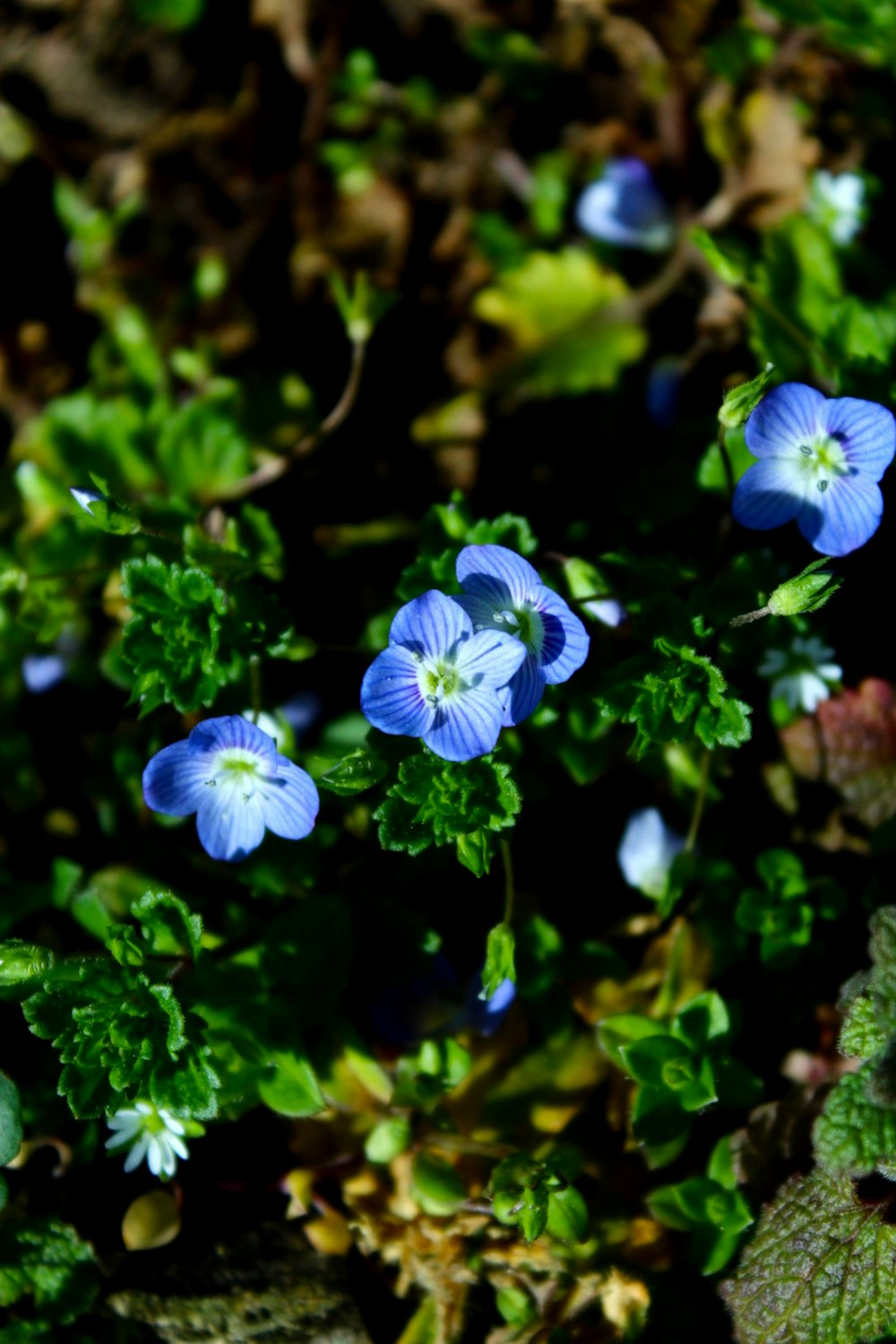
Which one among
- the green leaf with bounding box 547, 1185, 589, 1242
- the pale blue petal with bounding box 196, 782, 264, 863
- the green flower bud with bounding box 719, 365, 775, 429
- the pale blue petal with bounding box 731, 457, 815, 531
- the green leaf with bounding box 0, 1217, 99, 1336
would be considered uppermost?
the green flower bud with bounding box 719, 365, 775, 429

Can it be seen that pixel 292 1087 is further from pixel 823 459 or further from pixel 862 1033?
pixel 823 459

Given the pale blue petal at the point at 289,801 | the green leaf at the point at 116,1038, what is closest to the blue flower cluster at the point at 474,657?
the pale blue petal at the point at 289,801

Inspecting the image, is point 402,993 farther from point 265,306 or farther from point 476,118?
point 476,118

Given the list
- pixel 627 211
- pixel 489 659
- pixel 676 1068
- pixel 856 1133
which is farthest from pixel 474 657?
pixel 627 211

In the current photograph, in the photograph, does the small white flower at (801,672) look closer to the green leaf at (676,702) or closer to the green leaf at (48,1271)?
the green leaf at (676,702)

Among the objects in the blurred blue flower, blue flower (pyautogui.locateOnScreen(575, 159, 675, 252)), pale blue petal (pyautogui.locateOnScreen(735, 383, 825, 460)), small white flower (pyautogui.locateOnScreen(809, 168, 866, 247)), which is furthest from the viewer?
blue flower (pyautogui.locateOnScreen(575, 159, 675, 252))

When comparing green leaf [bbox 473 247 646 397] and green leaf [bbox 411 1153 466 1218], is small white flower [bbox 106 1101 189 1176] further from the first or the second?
green leaf [bbox 473 247 646 397]

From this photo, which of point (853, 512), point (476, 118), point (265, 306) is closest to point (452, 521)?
point (853, 512)

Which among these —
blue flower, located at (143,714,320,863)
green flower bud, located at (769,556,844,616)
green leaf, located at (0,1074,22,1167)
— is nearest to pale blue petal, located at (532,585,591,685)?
green flower bud, located at (769,556,844,616)
